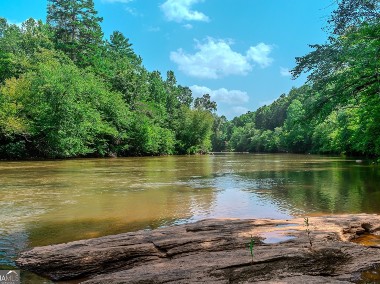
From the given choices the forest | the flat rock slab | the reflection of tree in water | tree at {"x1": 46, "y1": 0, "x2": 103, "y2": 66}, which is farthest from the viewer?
tree at {"x1": 46, "y1": 0, "x2": 103, "y2": 66}

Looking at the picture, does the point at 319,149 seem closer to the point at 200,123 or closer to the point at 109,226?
the point at 200,123

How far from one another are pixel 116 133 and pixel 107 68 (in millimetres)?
22565

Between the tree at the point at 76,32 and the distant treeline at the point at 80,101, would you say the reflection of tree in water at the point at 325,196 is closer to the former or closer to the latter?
the distant treeline at the point at 80,101

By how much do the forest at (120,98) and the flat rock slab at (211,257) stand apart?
1063 cm

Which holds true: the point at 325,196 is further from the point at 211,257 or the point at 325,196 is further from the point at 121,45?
the point at 121,45

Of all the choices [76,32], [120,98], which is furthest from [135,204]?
[76,32]

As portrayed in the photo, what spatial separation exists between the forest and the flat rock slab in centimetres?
A: 1063

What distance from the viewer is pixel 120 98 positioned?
200 ft

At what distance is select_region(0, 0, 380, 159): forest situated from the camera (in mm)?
15516

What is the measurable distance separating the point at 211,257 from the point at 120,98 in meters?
57.7

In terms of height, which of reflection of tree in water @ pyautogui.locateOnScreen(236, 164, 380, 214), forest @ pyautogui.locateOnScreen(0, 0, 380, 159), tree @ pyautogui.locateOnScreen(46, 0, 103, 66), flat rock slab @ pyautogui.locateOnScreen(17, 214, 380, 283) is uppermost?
tree @ pyautogui.locateOnScreen(46, 0, 103, 66)

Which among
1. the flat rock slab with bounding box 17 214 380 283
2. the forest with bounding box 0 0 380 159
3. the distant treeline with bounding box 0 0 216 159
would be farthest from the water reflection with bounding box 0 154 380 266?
the distant treeline with bounding box 0 0 216 159

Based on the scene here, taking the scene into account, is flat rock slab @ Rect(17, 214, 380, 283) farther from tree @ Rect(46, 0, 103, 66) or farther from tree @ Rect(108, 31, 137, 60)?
tree @ Rect(108, 31, 137, 60)

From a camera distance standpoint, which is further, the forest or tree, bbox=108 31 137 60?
tree, bbox=108 31 137 60
